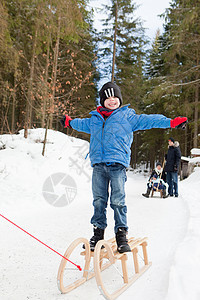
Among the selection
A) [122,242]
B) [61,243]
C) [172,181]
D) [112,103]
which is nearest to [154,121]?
[112,103]

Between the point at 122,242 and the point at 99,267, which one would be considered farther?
the point at 122,242

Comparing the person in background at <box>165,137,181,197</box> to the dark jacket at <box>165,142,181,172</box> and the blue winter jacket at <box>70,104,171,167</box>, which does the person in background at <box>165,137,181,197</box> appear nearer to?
the dark jacket at <box>165,142,181,172</box>

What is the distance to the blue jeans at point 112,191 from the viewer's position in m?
2.88

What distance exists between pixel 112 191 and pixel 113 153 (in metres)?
0.44

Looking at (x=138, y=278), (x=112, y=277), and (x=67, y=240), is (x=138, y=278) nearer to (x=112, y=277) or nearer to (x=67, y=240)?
(x=112, y=277)

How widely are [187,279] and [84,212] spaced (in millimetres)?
3999

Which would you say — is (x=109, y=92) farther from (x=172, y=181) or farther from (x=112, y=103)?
(x=172, y=181)

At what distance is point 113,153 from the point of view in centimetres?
285

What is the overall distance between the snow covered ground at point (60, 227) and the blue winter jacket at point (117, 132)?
50.9 inches

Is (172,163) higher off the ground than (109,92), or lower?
lower

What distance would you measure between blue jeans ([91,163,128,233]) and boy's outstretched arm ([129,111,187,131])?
1.75 ft

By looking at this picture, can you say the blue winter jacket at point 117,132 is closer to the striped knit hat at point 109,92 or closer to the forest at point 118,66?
the striped knit hat at point 109,92

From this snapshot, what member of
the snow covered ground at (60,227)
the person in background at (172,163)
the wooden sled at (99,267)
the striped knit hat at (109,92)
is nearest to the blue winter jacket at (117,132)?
the striped knit hat at (109,92)

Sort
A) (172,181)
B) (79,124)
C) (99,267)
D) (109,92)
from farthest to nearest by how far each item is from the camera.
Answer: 1. (172,181)
2. (79,124)
3. (109,92)
4. (99,267)
